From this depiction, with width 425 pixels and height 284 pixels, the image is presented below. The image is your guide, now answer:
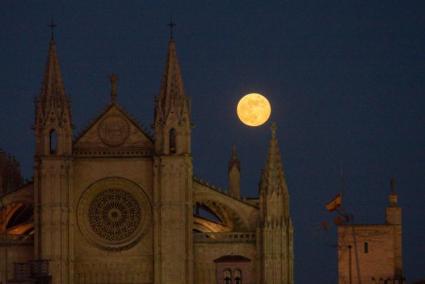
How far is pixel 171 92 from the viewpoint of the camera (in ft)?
391

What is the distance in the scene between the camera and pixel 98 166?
119062 millimetres

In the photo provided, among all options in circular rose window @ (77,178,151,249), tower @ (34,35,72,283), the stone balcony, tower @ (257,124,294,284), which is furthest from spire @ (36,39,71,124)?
tower @ (257,124,294,284)

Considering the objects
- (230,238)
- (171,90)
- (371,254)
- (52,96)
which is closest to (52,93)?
(52,96)

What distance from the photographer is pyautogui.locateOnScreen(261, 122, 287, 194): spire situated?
11900cm

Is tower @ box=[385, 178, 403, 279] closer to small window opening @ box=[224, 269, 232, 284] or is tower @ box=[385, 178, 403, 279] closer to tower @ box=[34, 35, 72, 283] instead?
small window opening @ box=[224, 269, 232, 284]

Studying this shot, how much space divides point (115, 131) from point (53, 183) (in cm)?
533

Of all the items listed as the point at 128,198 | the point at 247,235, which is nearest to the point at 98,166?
the point at 128,198

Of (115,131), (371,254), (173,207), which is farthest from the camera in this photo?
(371,254)

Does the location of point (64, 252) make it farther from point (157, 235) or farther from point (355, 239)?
point (355, 239)

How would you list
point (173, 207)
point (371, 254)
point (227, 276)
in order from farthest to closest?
point (371, 254) → point (227, 276) → point (173, 207)

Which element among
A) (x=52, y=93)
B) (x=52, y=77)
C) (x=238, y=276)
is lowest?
(x=238, y=276)

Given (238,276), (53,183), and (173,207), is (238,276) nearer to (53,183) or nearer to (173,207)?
(173,207)

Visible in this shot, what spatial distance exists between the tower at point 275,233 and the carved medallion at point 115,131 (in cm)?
971

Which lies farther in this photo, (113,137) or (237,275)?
(113,137)
